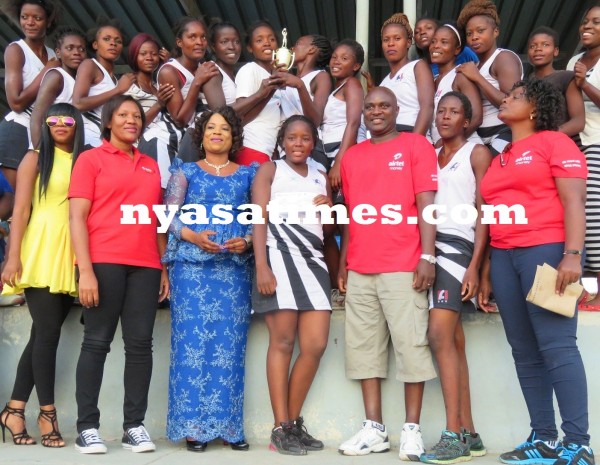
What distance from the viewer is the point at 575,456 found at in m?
4.03

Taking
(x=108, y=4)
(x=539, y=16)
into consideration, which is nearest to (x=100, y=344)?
(x=108, y=4)

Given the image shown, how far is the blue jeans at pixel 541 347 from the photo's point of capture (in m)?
4.13

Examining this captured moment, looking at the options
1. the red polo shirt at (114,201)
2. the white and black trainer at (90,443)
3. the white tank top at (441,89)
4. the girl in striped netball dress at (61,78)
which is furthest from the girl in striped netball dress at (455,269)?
the girl in striped netball dress at (61,78)

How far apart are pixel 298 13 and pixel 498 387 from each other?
21.7ft

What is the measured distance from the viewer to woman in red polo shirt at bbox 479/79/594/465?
414cm

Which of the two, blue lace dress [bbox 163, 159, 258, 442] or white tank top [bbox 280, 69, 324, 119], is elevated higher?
white tank top [bbox 280, 69, 324, 119]

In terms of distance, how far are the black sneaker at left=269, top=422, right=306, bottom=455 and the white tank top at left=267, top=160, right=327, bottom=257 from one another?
3.22 feet

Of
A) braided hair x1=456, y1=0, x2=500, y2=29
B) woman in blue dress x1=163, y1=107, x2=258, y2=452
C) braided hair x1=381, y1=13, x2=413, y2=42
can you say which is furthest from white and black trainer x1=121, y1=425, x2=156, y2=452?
braided hair x1=456, y1=0, x2=500, y2=29

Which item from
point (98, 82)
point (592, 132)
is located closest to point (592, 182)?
point (592, 132)

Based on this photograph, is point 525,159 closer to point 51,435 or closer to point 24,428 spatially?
point 51,435

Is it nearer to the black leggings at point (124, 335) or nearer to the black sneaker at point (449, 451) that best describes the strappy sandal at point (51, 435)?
the black leggings at point (124, 335)

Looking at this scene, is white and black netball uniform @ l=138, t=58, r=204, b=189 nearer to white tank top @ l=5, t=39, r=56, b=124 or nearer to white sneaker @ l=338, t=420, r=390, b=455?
white tank top @ l=5, t=39, r=56, b=124

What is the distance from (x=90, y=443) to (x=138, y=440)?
0.26m

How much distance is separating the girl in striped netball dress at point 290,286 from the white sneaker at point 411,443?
21.8 inches
